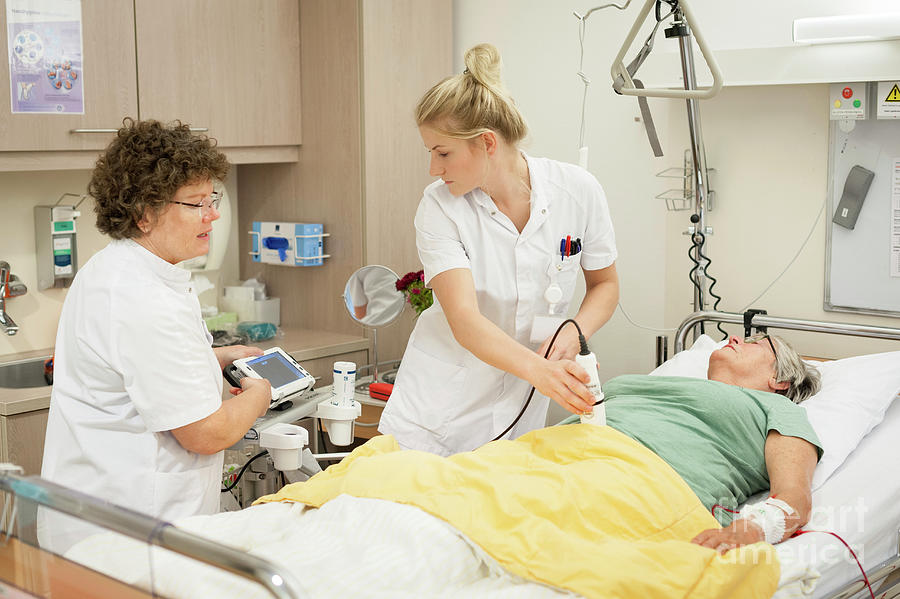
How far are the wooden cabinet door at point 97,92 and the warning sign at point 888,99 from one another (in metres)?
2.23

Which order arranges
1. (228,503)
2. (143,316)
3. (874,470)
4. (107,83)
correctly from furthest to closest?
1. (107,83)
2. (228,503)
3. (874,470)
4. (143,316)

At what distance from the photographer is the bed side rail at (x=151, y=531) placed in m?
0.99

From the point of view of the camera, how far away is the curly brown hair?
69.4 inches

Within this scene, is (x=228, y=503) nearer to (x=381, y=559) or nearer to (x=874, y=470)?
(x=381, y=559)

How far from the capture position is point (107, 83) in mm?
2871

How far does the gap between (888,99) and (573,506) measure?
1.68 meters

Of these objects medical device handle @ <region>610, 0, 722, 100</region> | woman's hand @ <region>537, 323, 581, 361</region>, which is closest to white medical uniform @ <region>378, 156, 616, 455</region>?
woman's hand @ <region>537, 323, 581, 361</region>

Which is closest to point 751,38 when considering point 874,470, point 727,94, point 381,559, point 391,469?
point 727,94

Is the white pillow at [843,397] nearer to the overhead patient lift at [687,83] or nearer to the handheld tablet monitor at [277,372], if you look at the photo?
the overhead patient lift at [687,83]

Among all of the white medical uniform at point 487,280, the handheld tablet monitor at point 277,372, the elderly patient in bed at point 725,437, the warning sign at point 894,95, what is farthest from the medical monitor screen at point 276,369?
the warning sign at point 894,95

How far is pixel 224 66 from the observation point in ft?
10.5

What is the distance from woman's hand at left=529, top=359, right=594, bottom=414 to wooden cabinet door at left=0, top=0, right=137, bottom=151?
1.72 meters

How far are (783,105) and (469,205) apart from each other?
1.26 metres

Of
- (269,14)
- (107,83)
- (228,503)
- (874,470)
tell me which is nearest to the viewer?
(874,470)
